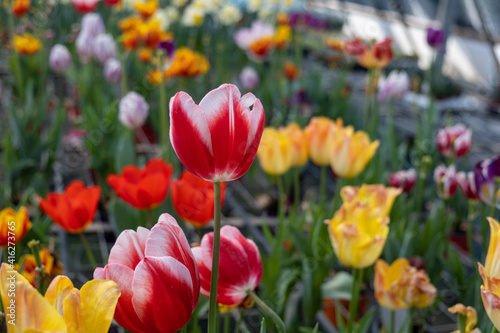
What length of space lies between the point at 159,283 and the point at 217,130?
11 centimetres

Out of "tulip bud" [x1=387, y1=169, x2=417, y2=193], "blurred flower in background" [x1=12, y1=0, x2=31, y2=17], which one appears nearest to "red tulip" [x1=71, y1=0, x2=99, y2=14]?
"blurred flower in background" [x1=12, y1=0, x2=31, y2=17]

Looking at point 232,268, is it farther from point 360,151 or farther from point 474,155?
point 474,155

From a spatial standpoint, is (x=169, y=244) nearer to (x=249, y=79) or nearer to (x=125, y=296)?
(x=125, y=296)

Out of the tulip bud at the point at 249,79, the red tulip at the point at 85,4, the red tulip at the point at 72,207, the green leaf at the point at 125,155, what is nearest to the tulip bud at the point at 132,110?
the green leaf at the point at 125,155

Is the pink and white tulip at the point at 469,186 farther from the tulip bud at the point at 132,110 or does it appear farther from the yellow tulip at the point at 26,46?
the yellow tulip at the point at 26,46

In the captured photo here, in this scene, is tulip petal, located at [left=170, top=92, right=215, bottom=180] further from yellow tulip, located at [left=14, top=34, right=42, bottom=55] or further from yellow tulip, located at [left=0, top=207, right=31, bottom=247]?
yellow tulip, located at [left=14, top=34, right=42, bottom=55]

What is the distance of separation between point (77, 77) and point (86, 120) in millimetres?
613

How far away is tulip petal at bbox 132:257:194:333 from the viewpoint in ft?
1.17

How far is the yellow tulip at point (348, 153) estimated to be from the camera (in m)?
0.96

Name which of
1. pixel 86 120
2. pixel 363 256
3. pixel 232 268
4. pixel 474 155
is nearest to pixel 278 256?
pixel 363 256

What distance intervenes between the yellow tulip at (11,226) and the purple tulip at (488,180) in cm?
61

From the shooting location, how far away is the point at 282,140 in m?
1.02

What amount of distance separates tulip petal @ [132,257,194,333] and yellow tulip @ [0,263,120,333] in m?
0.03

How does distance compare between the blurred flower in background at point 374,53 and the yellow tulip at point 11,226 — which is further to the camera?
the blurred flower in background at point 374,53
